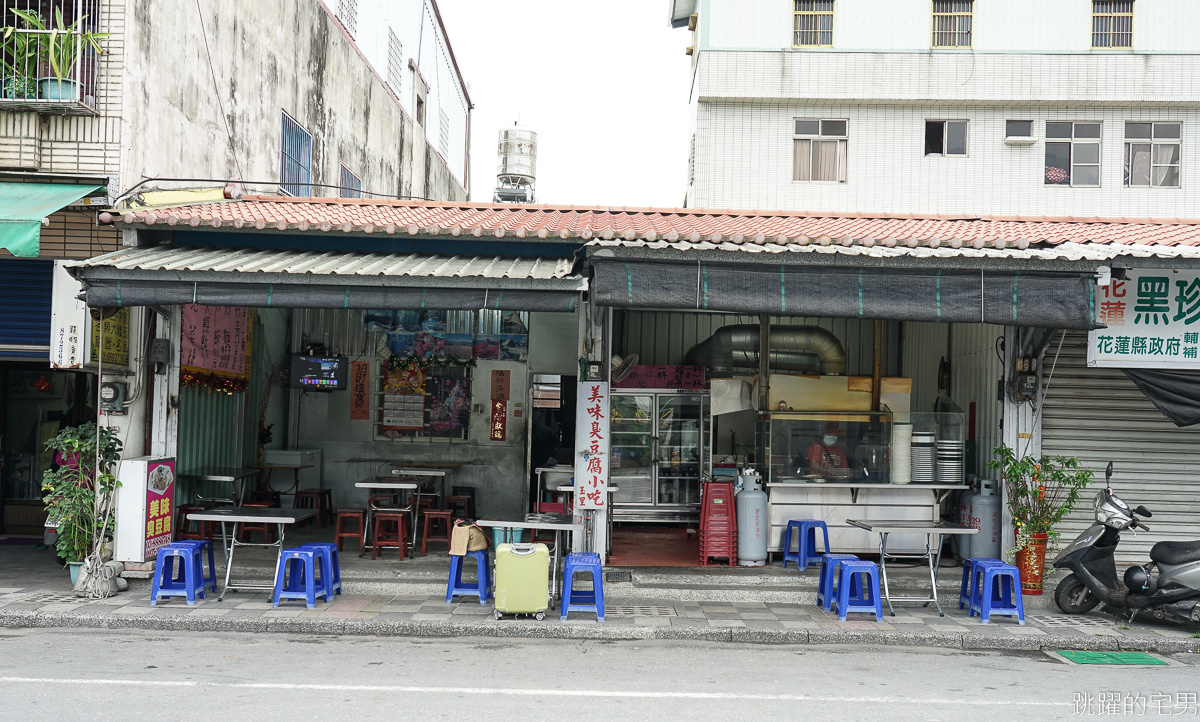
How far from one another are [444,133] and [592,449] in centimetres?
1981

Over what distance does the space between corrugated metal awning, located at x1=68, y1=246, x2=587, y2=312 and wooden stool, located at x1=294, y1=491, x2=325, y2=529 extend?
192 inches

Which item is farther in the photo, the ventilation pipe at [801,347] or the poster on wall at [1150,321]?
the ventilation pipe at [801,347]

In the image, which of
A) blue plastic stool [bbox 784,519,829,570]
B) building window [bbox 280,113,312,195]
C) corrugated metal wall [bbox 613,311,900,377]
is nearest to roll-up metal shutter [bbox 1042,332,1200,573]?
blue plastic stool [bbox 784,519,829,570]

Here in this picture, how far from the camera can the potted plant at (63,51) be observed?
1002cm

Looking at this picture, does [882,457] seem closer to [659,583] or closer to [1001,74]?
[659,583]

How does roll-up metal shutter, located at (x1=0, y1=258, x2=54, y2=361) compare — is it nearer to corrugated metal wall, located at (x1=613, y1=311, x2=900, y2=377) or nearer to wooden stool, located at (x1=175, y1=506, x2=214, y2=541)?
wooden stool, located at (x1=175, y1=506, x2=214, y2=541)

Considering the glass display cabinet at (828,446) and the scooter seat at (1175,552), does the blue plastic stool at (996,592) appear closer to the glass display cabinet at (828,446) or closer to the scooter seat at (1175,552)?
the scooter seat at (1175,552)

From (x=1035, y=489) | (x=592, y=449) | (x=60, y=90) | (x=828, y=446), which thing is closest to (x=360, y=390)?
(x=592, y=449)

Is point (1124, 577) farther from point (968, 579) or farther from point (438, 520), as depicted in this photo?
point (438, 520)

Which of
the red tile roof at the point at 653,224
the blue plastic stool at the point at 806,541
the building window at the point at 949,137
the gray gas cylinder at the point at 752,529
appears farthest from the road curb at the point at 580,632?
the building window at the point at 949,137

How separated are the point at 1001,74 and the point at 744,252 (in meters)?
10.6

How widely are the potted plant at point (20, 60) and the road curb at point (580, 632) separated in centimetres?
572

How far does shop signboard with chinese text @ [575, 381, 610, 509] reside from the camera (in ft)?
32.9

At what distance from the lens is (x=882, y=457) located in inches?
439
